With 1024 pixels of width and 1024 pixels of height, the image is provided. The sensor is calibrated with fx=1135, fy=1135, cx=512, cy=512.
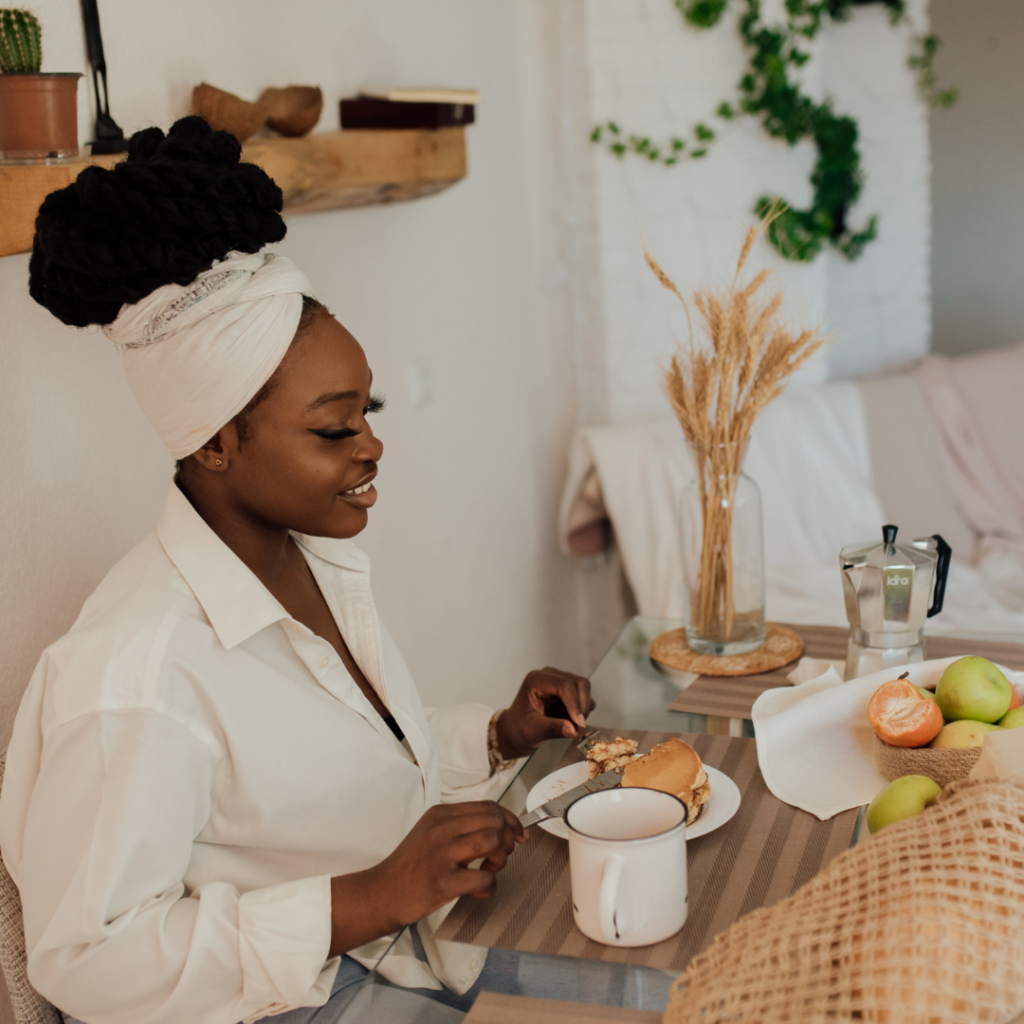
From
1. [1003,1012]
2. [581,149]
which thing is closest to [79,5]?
[1003,1012]

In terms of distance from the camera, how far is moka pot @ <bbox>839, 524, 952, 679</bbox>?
1.29 meters

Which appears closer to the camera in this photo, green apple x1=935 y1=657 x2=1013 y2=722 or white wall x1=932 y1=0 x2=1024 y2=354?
green apple x1=935 y1=657 x2=1013 y2=722

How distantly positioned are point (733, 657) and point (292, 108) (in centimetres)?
101

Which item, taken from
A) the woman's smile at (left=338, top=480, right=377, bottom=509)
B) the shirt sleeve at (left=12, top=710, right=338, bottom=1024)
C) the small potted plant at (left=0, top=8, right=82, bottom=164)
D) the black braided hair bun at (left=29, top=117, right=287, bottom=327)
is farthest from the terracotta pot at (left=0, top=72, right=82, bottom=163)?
the shirt sleeve at (left=12, top=710, right=338, bottom=1024)

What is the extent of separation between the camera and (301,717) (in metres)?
1.12

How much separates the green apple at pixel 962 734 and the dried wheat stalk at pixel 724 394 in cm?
51

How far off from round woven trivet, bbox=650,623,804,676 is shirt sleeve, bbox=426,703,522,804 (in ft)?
0.86

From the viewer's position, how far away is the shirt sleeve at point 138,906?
90 centimetres

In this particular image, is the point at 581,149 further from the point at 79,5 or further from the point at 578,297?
the point at 79,5

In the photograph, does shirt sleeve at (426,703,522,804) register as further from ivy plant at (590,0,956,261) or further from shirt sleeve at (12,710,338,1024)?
ivy plant at (590,0,956,261)

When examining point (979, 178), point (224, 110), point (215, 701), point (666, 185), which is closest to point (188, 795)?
point (215, 701)

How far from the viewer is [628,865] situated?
84cm

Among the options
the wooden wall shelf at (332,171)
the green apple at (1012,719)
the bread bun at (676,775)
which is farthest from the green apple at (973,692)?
the wooden wall shelf at (332,171)

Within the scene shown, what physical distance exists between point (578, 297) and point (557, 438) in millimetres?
381
